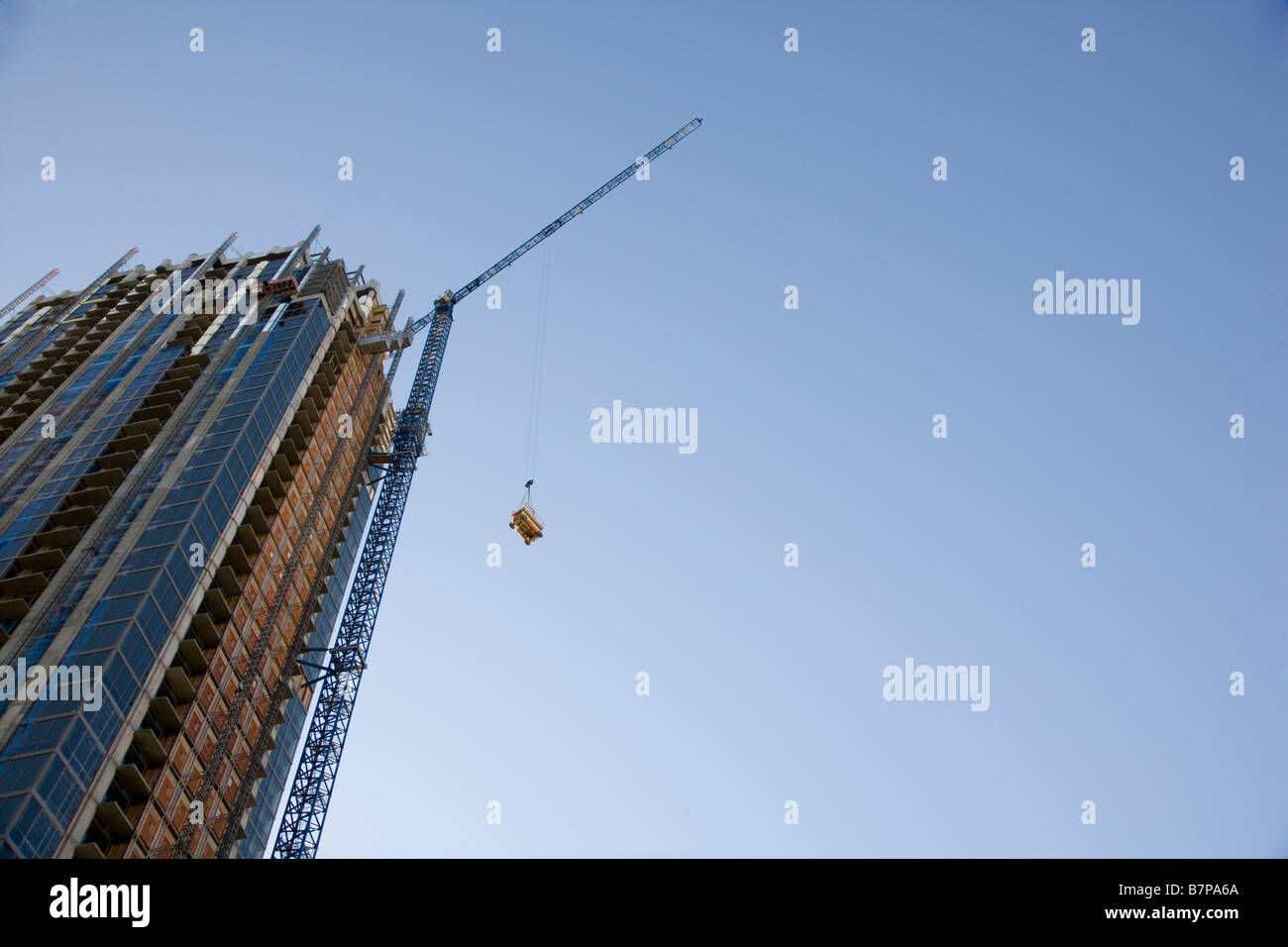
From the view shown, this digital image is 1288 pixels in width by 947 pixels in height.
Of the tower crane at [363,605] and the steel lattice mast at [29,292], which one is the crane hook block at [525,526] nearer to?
the tower crane at [363,605]

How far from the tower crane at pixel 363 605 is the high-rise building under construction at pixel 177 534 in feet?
10.8

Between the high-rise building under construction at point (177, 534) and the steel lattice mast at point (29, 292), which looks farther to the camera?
the steel lattice mast at point (29, 292)

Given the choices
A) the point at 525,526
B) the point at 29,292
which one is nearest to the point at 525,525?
the point at 525,526

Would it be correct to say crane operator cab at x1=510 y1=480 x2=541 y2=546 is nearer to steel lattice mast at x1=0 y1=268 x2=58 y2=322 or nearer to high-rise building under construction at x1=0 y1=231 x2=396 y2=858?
high-rise building under construction at x1=0 y1=231 x2=396 y2=858

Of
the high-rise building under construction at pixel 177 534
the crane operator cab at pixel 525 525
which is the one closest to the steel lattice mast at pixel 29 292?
the high-rise building under construction at pixel 177 534

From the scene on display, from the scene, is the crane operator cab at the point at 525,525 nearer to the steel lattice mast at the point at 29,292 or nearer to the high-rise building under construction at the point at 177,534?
the high-rise building under construction at the point at 177,534

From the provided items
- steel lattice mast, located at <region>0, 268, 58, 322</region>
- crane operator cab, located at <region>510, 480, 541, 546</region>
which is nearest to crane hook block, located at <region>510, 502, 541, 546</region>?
crane operator cab, located at <region>510, 480, 541, 546</region>

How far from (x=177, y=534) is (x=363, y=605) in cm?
1413

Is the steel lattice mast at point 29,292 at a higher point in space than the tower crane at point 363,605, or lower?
higher

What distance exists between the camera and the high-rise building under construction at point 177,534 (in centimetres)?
4722
